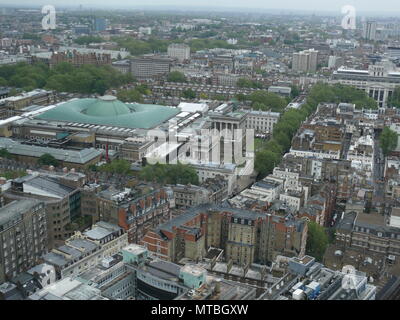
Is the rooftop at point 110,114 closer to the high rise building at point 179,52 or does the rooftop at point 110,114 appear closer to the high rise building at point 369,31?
the high rise building at point 179,52

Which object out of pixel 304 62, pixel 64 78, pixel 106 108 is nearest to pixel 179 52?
pixel 304 62

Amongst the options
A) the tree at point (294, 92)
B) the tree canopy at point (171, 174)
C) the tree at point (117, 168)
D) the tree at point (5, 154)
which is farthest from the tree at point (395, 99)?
the tree at point (5, 154)

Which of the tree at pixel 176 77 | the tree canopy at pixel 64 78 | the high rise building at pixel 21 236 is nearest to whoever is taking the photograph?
the high rise building at pixel 21 236

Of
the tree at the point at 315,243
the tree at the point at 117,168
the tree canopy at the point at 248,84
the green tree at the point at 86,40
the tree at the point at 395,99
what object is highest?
the green tree at the point at 86,40

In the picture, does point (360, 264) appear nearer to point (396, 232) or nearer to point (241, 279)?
point (396, 232)
